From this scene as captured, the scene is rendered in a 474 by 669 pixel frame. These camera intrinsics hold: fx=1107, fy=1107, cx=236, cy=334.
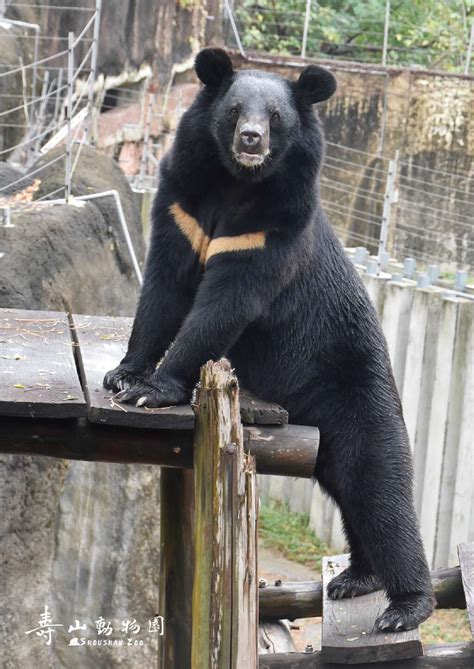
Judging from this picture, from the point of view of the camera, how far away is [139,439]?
150 inches

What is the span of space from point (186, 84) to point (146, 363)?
12.0m

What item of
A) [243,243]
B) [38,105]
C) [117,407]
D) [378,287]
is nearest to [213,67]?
[243,243]

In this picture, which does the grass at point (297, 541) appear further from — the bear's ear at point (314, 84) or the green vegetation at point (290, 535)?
the bear's ear at point (314, 84)

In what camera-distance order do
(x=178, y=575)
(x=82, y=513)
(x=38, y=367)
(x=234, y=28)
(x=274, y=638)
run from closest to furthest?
(x=38, y=367) < (x=178, y=575) < (x=274, y=638) < (x=82, y=513) < (x=234, y=28)

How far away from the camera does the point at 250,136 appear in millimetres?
3998

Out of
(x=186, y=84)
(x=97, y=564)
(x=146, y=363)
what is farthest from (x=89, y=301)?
(x=186, y=84)

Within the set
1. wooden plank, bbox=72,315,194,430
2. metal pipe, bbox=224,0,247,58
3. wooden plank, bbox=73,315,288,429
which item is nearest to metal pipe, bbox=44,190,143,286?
wooden plank, bbox=72,315,194,430

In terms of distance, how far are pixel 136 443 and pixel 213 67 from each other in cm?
151

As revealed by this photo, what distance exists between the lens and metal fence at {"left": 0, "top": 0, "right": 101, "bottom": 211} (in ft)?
24.3

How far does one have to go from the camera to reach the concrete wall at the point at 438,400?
795 cm

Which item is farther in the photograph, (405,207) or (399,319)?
(405,207)

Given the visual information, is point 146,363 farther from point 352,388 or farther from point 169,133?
point 169,133

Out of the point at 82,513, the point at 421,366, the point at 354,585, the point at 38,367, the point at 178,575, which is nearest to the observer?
the point at 38,367

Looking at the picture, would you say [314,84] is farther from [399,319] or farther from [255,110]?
[399,319]
